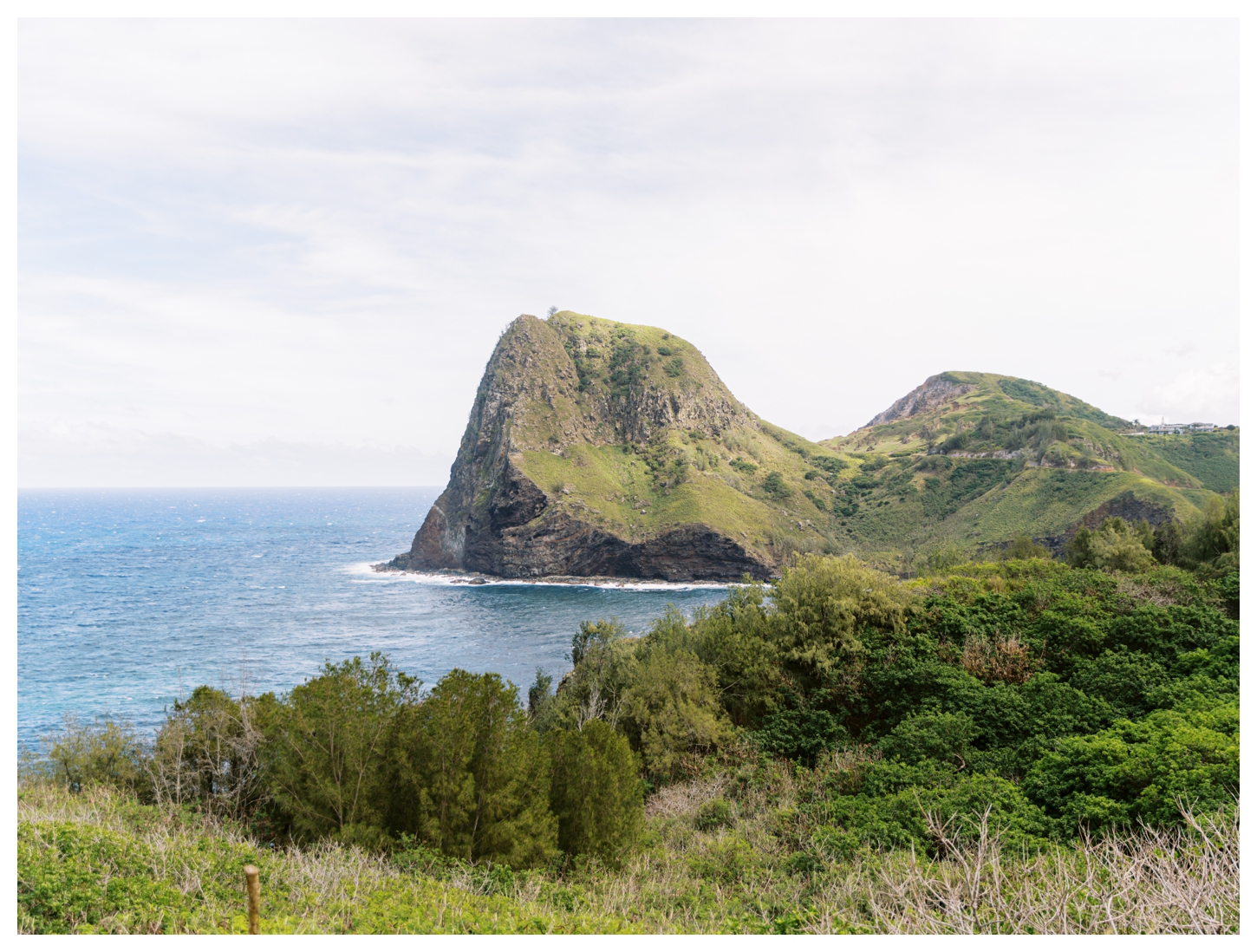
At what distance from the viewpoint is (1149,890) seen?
283 inches

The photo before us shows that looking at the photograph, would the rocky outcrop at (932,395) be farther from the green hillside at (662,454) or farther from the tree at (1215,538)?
the tree at (1215,538)

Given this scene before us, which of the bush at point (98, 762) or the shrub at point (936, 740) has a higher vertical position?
the shrub at point (936, 740)

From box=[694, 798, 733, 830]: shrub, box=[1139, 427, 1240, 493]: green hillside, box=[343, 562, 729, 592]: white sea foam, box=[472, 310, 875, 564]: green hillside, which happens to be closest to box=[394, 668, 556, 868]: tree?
box=[694, 798, 733, 830]: shrub

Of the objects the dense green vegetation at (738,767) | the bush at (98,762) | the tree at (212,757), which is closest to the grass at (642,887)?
the dense green vegetation at (738,767)

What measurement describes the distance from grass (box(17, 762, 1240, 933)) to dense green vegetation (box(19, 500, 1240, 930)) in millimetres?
76

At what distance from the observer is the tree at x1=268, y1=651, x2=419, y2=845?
12.4 meters

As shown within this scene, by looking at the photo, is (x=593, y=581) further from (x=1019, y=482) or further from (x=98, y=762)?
(x=98, y=762)

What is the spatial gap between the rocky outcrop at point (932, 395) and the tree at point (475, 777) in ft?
585

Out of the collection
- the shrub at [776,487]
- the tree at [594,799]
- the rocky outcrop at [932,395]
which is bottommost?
the tree at [594,799]

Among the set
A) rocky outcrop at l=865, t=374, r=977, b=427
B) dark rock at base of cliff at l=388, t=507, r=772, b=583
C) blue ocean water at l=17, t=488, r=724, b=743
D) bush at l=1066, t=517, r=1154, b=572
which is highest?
rocky outcrop at l=865, t=374, r=977, b=427

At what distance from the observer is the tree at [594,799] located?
12.5 metres

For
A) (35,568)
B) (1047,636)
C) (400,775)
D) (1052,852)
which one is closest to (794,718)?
(1047,636)

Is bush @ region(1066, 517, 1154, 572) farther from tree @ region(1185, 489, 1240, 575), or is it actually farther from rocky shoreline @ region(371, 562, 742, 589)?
rocky shoreline @ region(371, 562, 742, 589)

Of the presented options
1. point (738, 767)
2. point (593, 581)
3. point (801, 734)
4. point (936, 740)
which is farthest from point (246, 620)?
point (936, 740)
